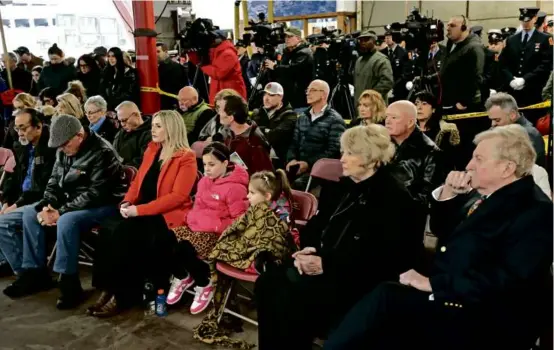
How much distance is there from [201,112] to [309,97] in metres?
1.27

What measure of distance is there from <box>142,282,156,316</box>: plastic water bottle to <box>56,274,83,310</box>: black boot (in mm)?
490

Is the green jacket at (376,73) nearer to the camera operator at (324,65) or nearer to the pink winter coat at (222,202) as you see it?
the camera operator at (324,65)

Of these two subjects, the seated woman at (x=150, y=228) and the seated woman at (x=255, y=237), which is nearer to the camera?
the seated woman at (x=255, y=237)

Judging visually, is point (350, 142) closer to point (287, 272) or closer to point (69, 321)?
point (287, 272)

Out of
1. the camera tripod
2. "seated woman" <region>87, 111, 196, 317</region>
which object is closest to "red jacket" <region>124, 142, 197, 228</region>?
"seated woman" <region>87, 111, 196, 317</region>

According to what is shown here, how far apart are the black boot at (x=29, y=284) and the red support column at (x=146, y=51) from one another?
2.51 metres

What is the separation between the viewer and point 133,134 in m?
4.45

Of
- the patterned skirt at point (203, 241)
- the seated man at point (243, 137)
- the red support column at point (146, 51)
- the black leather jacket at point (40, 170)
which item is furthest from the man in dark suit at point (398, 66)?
the black leather jacket at point (40, 170)

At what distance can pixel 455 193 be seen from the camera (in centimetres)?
238

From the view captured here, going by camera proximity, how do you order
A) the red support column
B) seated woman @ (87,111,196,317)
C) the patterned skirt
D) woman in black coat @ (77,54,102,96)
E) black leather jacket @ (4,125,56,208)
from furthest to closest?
1. woman in black coat @ (77,54,102,96)
2. the red support column
3. black leather jacket @ (4,125,56,208)
4. seated woman @ (87,111,196,317)
5. the patterned skirt

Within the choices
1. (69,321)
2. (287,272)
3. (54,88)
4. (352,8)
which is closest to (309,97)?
(287,272)

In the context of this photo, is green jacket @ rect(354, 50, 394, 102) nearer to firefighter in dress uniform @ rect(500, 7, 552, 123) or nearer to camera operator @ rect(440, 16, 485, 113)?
camera operator @ rect(440, 16, 485, 113)

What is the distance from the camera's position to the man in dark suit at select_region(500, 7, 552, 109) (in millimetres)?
5363

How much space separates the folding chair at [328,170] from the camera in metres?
3.48
